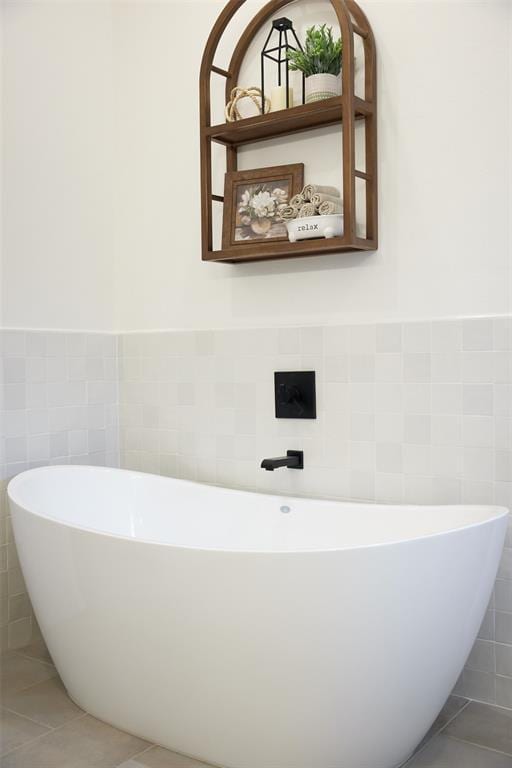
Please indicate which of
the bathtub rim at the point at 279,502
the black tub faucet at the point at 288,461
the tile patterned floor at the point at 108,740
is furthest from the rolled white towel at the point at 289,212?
the tile patterned floor at the point at 108,740

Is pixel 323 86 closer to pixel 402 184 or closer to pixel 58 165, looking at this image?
pixel 402 184

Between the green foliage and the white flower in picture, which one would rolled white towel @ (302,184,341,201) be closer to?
the white flower in picture

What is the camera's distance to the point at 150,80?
297 cm

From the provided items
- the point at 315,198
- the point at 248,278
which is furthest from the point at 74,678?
the point at 315,198

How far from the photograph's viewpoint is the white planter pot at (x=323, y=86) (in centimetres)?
233

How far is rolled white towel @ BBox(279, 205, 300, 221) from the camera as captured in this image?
2.39 m

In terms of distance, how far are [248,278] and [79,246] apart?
75 centimetres

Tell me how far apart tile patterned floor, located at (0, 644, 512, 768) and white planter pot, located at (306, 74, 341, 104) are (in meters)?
1.90

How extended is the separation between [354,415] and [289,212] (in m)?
0.70

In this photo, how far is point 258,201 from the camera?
2520mm

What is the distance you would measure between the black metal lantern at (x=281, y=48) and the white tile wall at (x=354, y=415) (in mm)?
844

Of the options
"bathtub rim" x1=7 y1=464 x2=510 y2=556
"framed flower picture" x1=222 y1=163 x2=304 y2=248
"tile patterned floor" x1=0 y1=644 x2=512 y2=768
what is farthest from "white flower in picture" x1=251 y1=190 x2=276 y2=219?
"tile patterned floor" x1=0 y1=644 x2=512 y2=768

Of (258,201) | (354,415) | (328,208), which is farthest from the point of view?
(258,201)

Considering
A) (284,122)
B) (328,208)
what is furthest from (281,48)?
(328,208)
